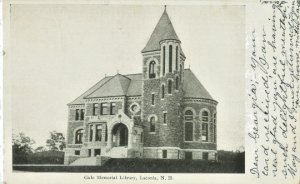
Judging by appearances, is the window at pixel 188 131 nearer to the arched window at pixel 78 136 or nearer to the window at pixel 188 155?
the window at pixel 188 155

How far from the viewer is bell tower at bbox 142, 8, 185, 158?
22.6ft

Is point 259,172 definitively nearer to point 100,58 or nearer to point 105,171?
point 105,171

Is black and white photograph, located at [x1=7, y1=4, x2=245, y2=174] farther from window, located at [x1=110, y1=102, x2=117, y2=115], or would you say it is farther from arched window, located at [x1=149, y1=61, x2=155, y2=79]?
window, located at [x1=110, y1=102, x2=117, y2=115]

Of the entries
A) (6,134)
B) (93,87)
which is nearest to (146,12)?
(93,87)

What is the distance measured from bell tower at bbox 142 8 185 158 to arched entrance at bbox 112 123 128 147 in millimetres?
282

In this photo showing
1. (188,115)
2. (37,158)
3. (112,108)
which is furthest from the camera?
(112,108)

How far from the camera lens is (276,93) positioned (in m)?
6.49

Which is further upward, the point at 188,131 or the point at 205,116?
the point at 205,116

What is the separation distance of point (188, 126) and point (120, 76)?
985 millimetres

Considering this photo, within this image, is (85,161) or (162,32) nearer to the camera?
(162,32)

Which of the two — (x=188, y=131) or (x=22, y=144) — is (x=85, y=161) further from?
(x=188, y=131)

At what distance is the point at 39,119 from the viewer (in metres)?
6.75

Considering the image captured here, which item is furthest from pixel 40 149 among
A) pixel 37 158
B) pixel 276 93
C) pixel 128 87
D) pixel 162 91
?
pixel 276 93

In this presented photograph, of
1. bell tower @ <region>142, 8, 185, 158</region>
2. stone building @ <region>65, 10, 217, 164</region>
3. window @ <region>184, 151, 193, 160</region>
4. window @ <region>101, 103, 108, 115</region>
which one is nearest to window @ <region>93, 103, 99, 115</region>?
stone building @ <region>65, 10, 217, 164</region>
